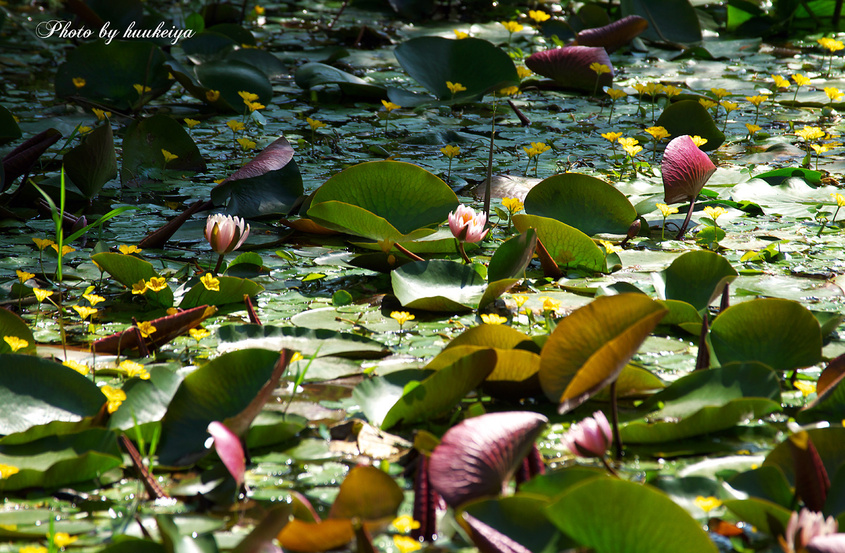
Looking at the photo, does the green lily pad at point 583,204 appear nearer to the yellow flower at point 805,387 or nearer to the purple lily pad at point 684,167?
the purple lily pad at point 684,167

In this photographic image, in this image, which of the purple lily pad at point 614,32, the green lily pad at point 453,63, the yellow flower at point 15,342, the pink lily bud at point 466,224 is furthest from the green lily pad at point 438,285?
the purple lily pad at point 614,32

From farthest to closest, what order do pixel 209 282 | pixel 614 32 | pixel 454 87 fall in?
pixel 614 32 → pixel 454 87 → pixel 209 282

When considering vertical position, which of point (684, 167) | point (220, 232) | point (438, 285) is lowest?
point (438, 285)

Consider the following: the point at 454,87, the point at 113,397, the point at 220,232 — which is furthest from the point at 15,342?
the point at 454,87

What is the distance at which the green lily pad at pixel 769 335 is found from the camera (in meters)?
1.28

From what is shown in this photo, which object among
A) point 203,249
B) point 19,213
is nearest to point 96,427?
point 203,249

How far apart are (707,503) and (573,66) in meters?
2.94

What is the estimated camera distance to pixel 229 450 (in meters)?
0.99

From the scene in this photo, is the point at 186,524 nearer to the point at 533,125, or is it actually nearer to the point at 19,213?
the point at 19,213

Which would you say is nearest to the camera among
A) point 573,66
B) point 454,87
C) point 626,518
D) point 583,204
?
point 626,518

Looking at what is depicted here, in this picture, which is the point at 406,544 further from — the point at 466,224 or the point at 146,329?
the point at 466,224

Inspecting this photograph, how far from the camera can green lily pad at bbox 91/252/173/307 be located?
1.62 m

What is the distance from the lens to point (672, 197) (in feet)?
6.59

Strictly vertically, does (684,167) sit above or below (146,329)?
above
